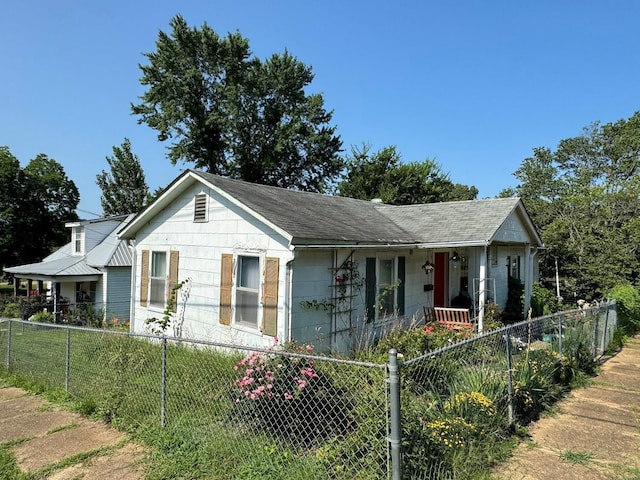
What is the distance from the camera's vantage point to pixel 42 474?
393cm

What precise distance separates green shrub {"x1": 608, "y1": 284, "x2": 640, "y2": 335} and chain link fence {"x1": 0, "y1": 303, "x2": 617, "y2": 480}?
7.72 metres

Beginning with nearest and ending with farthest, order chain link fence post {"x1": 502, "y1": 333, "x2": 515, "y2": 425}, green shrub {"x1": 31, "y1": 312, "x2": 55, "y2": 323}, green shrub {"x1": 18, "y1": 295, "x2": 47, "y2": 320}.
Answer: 1. chain link fence post {"x1": 502, "y1": 333, "x2": 515, "y2": 425}
2. green shrub {"x1": 31, "y1": 312, "x2": 55, "y2": 323}
3. green shrub {"x1": 18, "y1": 295, "x2": 47, "y2": 320}

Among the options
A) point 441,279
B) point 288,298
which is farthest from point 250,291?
point 441,279

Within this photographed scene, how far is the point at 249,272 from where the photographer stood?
8.95 meters

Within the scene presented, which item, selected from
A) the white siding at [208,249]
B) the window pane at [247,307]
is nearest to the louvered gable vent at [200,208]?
the white siding at [208,249]

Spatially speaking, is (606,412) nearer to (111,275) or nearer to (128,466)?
(128,466)

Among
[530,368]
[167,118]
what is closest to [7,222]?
[167,118]

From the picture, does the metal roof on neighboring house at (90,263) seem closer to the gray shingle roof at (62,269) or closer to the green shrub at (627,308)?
the gray shingle roof at (62,269)

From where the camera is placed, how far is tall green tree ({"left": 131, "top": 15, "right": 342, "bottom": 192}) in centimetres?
2903

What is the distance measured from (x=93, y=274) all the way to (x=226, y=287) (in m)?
13.6

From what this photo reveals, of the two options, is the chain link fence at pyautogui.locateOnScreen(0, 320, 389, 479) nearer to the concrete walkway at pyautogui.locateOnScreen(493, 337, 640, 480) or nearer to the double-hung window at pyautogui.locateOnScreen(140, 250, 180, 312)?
the concrete walkway at pyautogui.locateOnScreen(493, 337, 640, 480)

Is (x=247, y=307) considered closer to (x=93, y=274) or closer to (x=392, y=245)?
(x=392, y=245)

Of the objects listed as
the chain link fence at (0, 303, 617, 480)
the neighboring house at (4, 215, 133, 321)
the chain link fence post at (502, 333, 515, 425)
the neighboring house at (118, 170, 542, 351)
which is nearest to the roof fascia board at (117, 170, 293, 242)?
the neighboring house at (118, 170, 542, 351)

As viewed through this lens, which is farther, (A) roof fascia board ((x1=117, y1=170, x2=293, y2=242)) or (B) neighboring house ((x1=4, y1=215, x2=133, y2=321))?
(B) neighboring house ((x1=4, y1=215, x2=133, y2=321))
